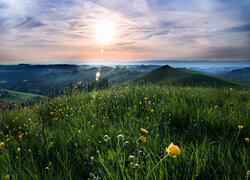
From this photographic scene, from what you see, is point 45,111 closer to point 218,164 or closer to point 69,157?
point 69,157

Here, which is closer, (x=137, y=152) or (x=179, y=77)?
(x=137, y=152)

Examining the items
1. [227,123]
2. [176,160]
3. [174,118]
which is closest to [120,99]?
[174,118]

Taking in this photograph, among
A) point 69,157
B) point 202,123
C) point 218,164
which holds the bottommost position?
point 69,157

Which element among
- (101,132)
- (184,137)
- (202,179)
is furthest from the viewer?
(101,132)

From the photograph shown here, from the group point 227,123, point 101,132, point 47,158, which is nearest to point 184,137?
point 227,123

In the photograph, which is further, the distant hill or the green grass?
the distant hill

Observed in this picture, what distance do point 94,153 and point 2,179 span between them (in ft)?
3.71

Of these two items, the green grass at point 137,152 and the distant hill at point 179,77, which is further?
the distant hill at point 179,77

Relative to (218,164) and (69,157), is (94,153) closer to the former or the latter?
(69,157)

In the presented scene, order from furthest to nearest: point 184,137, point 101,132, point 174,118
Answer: point 174,118
point 101,132
point 184,137

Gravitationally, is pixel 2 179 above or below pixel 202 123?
below

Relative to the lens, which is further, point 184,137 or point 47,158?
point 184,137

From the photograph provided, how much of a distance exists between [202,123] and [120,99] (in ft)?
9.20

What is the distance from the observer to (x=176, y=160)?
6.09 ft
